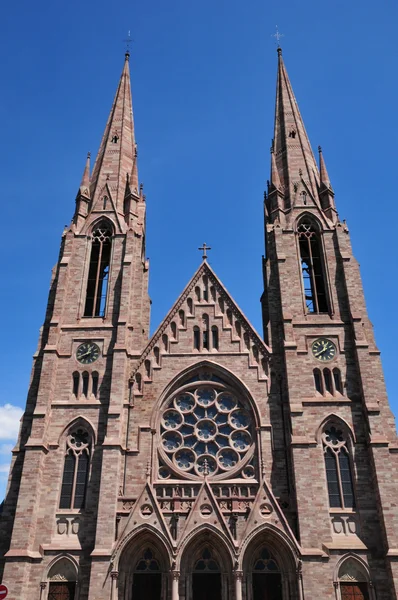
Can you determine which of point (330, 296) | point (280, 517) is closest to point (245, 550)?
point (280, 517)

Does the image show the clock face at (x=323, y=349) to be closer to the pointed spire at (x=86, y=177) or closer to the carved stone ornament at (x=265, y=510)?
the carved stone ornament at (x=265, y=510)

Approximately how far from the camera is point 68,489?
87.6 ft

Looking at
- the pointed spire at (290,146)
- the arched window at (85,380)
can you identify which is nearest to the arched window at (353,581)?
the arched window at (85,380)

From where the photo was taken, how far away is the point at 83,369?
2980 centimetres

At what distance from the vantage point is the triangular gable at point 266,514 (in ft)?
79.6

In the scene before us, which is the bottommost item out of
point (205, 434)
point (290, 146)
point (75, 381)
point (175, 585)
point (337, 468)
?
point (175, 585)

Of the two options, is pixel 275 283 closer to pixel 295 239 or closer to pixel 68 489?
pixel 295 239

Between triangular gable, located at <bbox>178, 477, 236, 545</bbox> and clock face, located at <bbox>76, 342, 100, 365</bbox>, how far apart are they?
363 inches

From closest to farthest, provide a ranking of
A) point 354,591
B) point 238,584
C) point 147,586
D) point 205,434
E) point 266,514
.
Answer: point 238,584
point 354,591
point 147,586
point 266,514
point 205,434

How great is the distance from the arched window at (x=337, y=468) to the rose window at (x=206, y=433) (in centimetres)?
366

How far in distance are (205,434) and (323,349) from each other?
7.56 meters

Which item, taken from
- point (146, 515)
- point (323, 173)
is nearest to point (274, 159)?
point (323, 173)

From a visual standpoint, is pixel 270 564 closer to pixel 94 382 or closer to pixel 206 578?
pixel 206 578

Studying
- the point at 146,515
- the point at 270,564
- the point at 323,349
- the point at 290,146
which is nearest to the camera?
the point at 270,564
